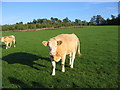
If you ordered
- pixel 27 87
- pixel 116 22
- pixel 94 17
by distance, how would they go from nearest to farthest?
pixel 27 87 → pixel 116 22 → pixel 94 17

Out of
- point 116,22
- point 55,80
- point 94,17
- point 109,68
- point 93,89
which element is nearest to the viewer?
point 93,89

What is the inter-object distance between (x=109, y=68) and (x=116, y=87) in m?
2.36

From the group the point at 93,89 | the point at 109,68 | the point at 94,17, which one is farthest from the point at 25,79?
the point at 94,17

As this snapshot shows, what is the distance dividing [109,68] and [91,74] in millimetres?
1514

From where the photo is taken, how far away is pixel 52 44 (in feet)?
21.7

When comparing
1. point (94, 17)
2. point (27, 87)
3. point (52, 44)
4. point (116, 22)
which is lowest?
point (27, 87)

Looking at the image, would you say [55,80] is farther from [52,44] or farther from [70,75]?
[52,44]

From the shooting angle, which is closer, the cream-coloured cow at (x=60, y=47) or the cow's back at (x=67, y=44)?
the cream-coloured cow at (x=60, y=47)

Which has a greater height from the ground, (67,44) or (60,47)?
(67,44)

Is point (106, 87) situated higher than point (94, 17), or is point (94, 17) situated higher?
point (94, 17)

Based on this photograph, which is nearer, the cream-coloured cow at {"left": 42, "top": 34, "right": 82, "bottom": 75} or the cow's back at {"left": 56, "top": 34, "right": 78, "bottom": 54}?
the cream-coloured cow at {"left": 42, "top": 34, "right": 82, "bottom": 75}

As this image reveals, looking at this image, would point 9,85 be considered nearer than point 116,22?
Yes

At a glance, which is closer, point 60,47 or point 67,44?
point 60,47

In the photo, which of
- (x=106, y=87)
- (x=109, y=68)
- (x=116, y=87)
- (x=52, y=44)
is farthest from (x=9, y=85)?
(x=109, y=68)
